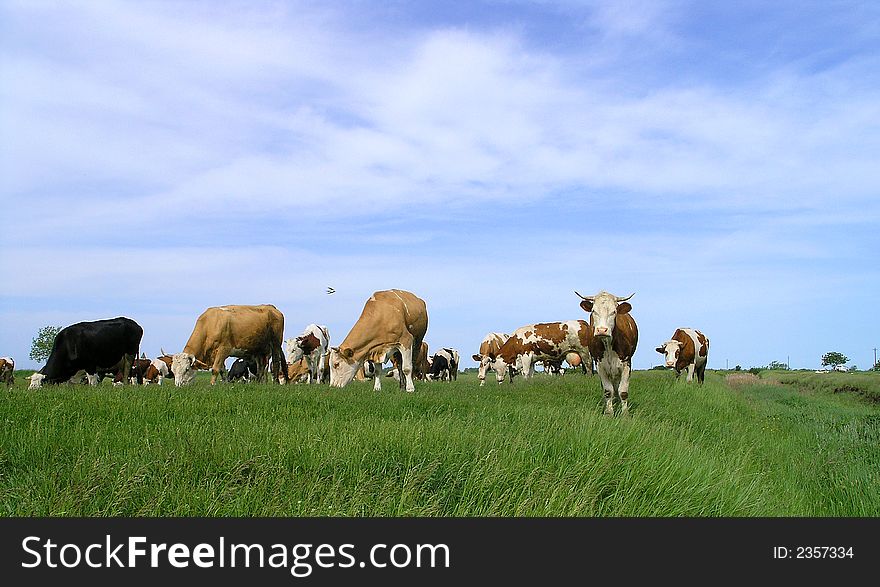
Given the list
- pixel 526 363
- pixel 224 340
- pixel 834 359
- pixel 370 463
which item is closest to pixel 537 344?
pixel 526 363

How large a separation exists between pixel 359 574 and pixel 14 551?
268 centimetres

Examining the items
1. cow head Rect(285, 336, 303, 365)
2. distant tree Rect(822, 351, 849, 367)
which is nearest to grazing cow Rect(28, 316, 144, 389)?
cow head Rect(285, 336, 303, 365)

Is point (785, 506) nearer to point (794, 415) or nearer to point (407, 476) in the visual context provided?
point (407, 476)

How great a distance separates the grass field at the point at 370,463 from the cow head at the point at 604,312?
2.27 meters

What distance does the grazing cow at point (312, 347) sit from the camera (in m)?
27.8

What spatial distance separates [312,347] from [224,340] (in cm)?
692

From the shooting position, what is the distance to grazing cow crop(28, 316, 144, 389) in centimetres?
1792

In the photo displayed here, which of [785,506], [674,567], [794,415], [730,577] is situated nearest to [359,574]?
[674,567]

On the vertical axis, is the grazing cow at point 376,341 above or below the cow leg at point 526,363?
above

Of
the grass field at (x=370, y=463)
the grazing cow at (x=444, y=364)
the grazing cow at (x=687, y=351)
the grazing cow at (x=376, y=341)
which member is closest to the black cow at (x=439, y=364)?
the grazing cow at (x=444, y=364)

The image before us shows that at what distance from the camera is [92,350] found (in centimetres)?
1858

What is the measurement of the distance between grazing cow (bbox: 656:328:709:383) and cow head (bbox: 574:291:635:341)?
1522cm

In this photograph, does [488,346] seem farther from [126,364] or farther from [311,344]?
[126,364]

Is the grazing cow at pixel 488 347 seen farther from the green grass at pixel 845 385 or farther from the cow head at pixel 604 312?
the cow head at pixel 604 312
